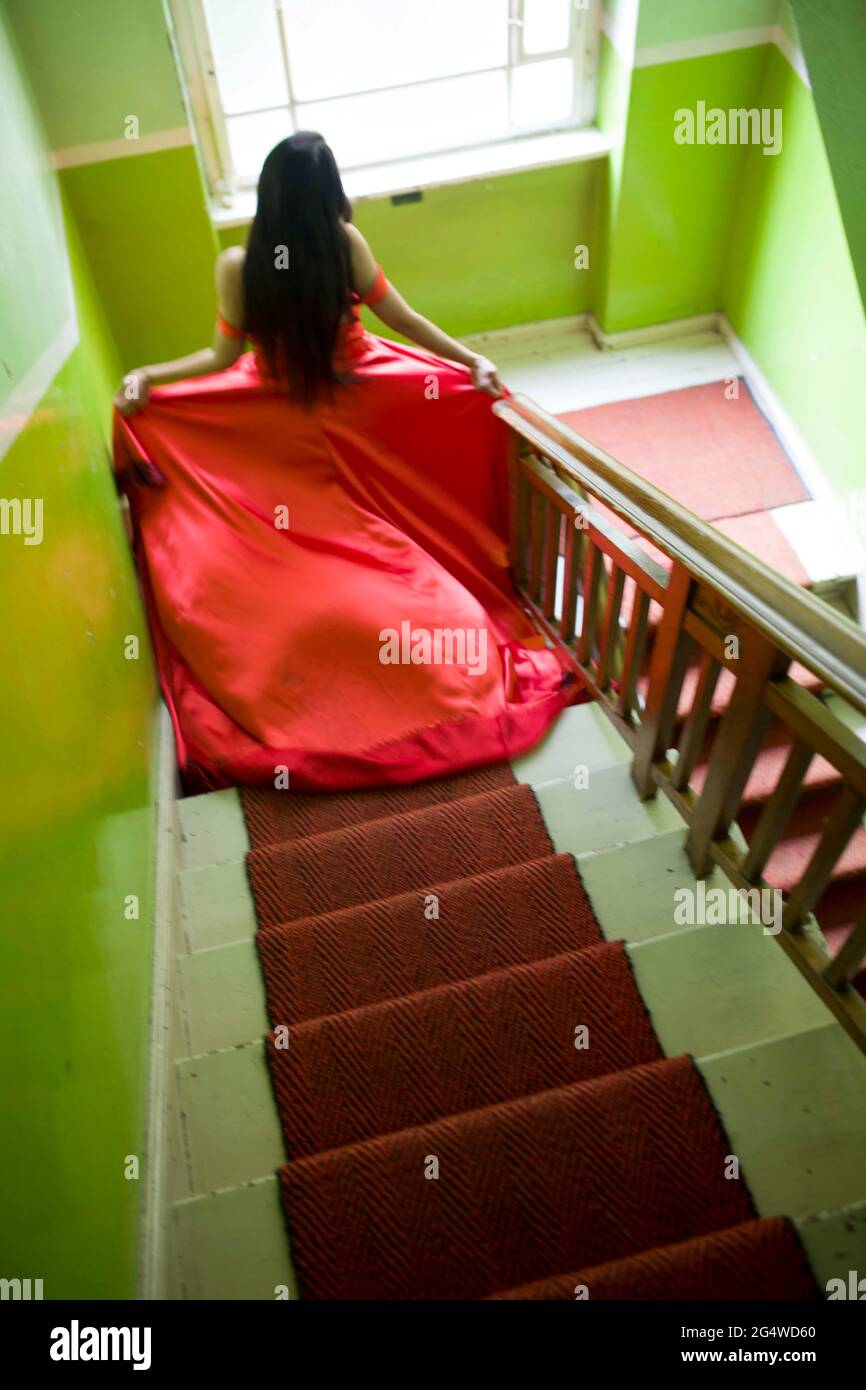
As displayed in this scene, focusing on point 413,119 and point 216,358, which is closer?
point 216,358

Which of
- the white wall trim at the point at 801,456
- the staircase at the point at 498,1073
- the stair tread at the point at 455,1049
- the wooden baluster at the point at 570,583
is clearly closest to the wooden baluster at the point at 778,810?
the staircase at the point at 498,1073

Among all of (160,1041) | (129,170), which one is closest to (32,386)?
(160,1041)

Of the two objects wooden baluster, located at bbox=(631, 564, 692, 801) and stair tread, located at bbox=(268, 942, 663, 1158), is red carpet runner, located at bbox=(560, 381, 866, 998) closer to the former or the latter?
wooden baluster, located at bbox=(631, 564, 692, 801)

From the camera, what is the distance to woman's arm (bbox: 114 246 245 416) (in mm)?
2441

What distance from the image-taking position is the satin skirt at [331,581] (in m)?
2.38

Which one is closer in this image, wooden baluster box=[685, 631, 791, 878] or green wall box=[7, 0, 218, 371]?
wooden baluster box=[685, 631, 791, 878]

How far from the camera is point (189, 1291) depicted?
4.98 ft

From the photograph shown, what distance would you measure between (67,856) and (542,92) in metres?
3.31

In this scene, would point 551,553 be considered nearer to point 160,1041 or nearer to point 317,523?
point 317,523

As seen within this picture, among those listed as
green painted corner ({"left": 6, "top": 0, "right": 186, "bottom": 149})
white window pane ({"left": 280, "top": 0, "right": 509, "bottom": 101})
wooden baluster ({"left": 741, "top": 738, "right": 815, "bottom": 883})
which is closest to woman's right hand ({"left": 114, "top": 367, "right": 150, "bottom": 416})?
green painted corner ({"left": 6, "top": 0, "right": 186, "bottom": 149})

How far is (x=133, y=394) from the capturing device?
2.47 metres

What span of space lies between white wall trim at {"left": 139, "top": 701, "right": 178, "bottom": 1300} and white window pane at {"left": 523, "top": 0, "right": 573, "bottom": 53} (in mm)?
2715

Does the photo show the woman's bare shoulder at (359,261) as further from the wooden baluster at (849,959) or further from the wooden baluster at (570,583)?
the wooden baluster at (849,959)

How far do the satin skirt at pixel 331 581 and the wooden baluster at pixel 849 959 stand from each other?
924 millimetres
